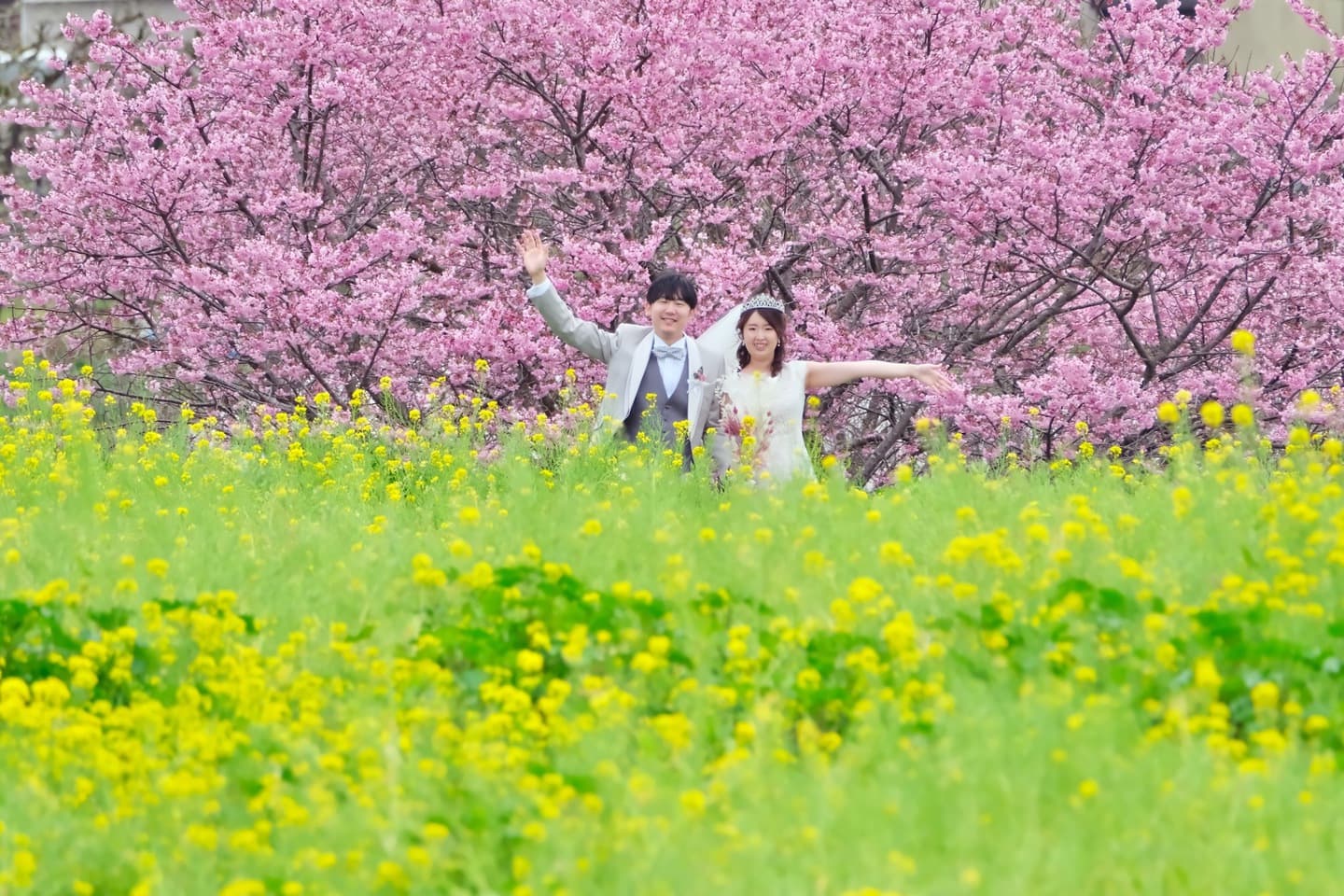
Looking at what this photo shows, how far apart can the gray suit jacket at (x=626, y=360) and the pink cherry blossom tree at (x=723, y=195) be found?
116 cm

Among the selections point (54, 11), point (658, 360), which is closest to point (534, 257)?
point (658, 360)

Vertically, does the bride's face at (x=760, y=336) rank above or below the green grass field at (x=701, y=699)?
above

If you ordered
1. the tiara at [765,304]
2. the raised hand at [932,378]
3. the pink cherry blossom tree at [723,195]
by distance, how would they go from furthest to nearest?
the pink cherry blossom tree at [723,195]
the tiara at [765,304]
the raised hand at [932,378]

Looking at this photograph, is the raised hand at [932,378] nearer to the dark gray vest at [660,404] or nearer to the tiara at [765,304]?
the tiara at [765,304]

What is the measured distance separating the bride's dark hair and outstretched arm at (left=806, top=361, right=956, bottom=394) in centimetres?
18

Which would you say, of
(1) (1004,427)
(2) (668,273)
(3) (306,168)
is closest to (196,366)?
(3) (306,168)

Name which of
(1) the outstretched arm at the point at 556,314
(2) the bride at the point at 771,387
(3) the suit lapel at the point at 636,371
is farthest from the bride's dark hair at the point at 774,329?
(1) the outstretched arm at the point at 556,314

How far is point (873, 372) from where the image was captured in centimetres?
852

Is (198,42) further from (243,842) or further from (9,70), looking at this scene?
(9,70)

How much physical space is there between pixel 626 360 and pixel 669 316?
37cm

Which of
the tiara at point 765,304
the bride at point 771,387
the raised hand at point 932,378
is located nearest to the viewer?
the raised hand at point 932,378

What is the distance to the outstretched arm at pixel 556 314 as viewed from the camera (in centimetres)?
890

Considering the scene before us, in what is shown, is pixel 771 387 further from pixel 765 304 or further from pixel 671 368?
pixel 671 368

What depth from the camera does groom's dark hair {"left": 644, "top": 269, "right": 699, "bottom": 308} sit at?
8773mm
